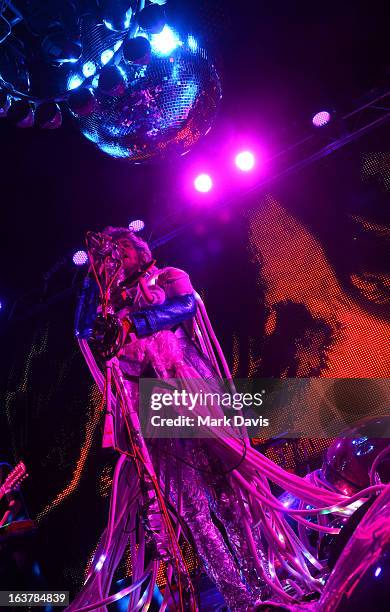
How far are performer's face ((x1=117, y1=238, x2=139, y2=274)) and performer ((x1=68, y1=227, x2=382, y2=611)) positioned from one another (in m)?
0.05

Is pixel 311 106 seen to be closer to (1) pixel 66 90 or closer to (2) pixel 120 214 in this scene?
(2) pixel 120 214

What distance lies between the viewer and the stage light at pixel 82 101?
2365 millimetres

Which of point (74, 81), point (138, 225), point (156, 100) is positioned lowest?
point (156, 100)

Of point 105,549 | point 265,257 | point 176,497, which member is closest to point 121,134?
point 176,497

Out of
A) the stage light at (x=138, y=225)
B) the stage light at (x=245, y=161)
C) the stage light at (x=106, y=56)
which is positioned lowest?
the stage light at (x=106, y=56)

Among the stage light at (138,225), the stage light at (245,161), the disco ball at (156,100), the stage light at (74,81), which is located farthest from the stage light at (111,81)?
the stage light at (138,225)

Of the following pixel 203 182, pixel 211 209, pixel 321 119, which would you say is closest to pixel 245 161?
pixel 203 182

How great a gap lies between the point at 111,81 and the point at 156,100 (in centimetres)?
25

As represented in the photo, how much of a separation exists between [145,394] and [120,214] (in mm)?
3621

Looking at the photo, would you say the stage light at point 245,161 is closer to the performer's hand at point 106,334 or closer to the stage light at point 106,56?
the stage light at point 106,56

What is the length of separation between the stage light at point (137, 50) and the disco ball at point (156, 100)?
0.21 ft

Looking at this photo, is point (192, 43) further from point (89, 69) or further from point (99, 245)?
point (99, 245)

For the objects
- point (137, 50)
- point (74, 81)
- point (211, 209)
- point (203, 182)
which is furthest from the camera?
point (211, 209)

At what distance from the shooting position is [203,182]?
496 cm
